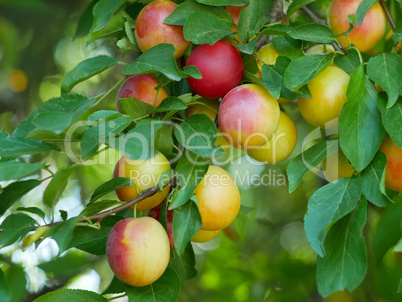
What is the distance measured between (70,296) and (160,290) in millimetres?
152

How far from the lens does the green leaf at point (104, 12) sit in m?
0.84

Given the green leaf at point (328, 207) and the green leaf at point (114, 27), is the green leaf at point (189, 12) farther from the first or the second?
the green leaf at point (328, 207)

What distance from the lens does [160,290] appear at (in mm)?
786

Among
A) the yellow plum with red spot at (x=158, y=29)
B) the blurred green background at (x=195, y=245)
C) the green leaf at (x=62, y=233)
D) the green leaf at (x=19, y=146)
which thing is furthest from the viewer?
the blurred green background at (x=195, y=245)

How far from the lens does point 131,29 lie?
3.10 feet

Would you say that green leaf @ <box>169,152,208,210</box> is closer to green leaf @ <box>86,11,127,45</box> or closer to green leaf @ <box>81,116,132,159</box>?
green leaf @ <box>81,116,132,159</box>

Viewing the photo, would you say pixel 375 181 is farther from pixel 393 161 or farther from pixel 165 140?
pixel 165 140

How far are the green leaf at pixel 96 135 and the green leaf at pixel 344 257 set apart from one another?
350 mm

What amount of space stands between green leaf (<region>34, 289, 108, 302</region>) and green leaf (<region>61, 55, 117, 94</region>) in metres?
0.33

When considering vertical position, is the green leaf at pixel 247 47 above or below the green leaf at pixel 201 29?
below

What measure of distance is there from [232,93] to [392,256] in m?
0.88

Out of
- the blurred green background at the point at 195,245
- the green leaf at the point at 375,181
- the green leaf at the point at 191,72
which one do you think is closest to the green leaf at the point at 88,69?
the green leaf at the point at 191,72

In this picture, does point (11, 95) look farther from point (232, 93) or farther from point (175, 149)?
point (232, 93)

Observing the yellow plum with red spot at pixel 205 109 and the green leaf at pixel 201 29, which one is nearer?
the green leaf at pixel 201 29
